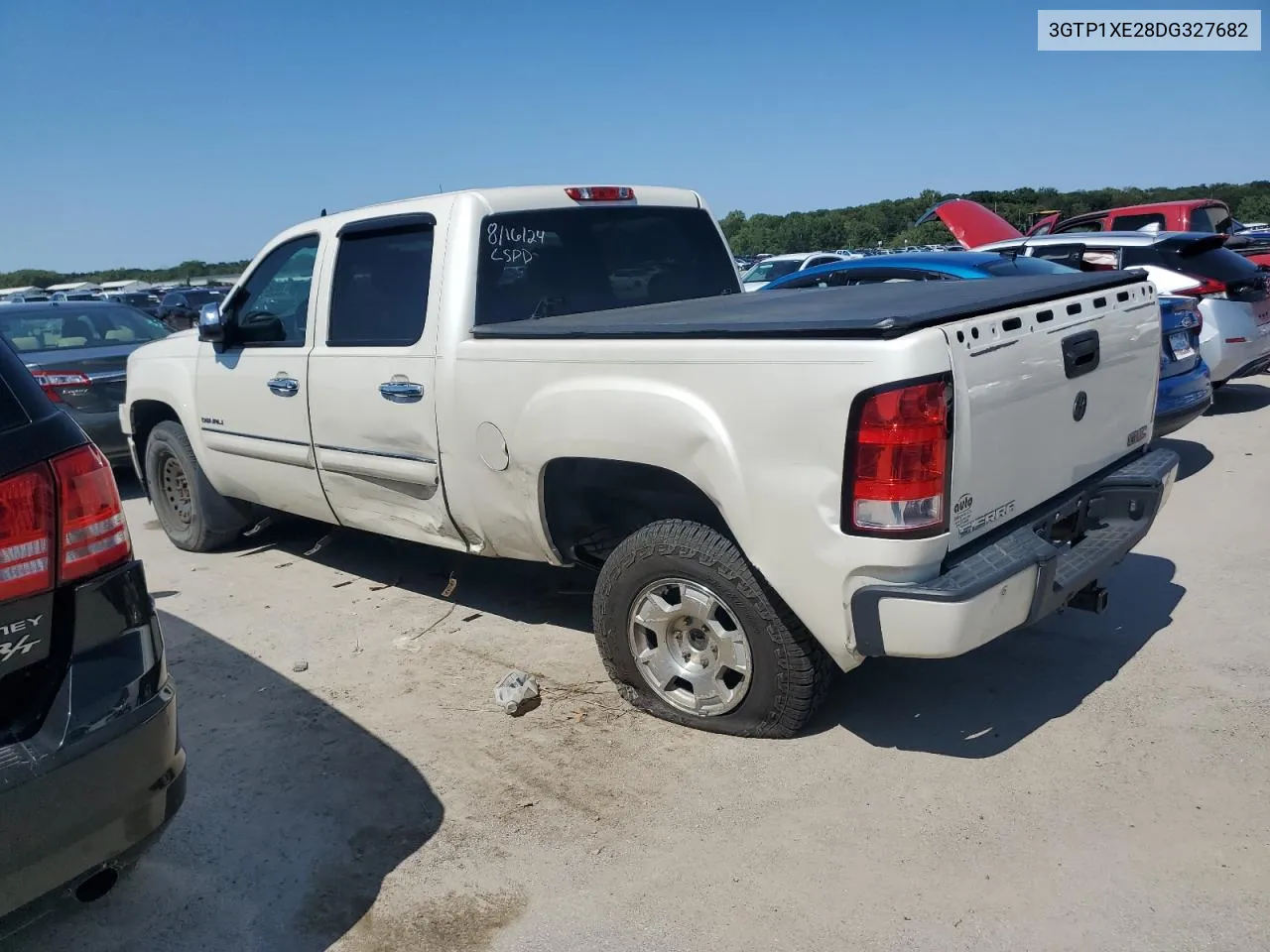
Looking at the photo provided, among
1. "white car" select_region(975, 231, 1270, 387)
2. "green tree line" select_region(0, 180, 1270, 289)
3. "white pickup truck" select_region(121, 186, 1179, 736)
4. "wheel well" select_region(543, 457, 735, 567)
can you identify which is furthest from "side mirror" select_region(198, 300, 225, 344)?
"green tree line" select_region(0, 180, 1270, 289)

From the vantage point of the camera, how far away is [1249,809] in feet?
9.89

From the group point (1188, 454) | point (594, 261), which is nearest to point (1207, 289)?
point (1188, 454)

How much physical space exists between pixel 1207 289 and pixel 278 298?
690cm

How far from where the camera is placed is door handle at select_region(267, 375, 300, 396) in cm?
485

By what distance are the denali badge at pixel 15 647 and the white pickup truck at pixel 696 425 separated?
1.84 meters

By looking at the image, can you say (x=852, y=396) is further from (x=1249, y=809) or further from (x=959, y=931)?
(x=1249, y=809)

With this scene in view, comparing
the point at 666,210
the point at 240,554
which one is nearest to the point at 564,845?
the point at 666,210

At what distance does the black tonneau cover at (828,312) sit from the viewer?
292 centimetres

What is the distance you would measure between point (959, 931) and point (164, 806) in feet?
6.57

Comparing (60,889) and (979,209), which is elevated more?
(979,209)

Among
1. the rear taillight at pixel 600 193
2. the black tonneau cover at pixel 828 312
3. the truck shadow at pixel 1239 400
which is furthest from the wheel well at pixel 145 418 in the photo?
the truck shadow at pixel 1239 400

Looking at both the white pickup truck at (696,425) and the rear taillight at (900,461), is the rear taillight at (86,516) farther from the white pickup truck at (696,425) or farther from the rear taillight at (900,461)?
the rear taillight at (900,461)

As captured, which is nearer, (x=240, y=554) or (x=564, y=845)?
(x=564, y=845)

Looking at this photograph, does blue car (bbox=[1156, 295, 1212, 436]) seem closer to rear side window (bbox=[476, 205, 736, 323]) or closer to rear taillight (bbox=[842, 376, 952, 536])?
rear side window (bbox=[476, 205, 736, 323])
